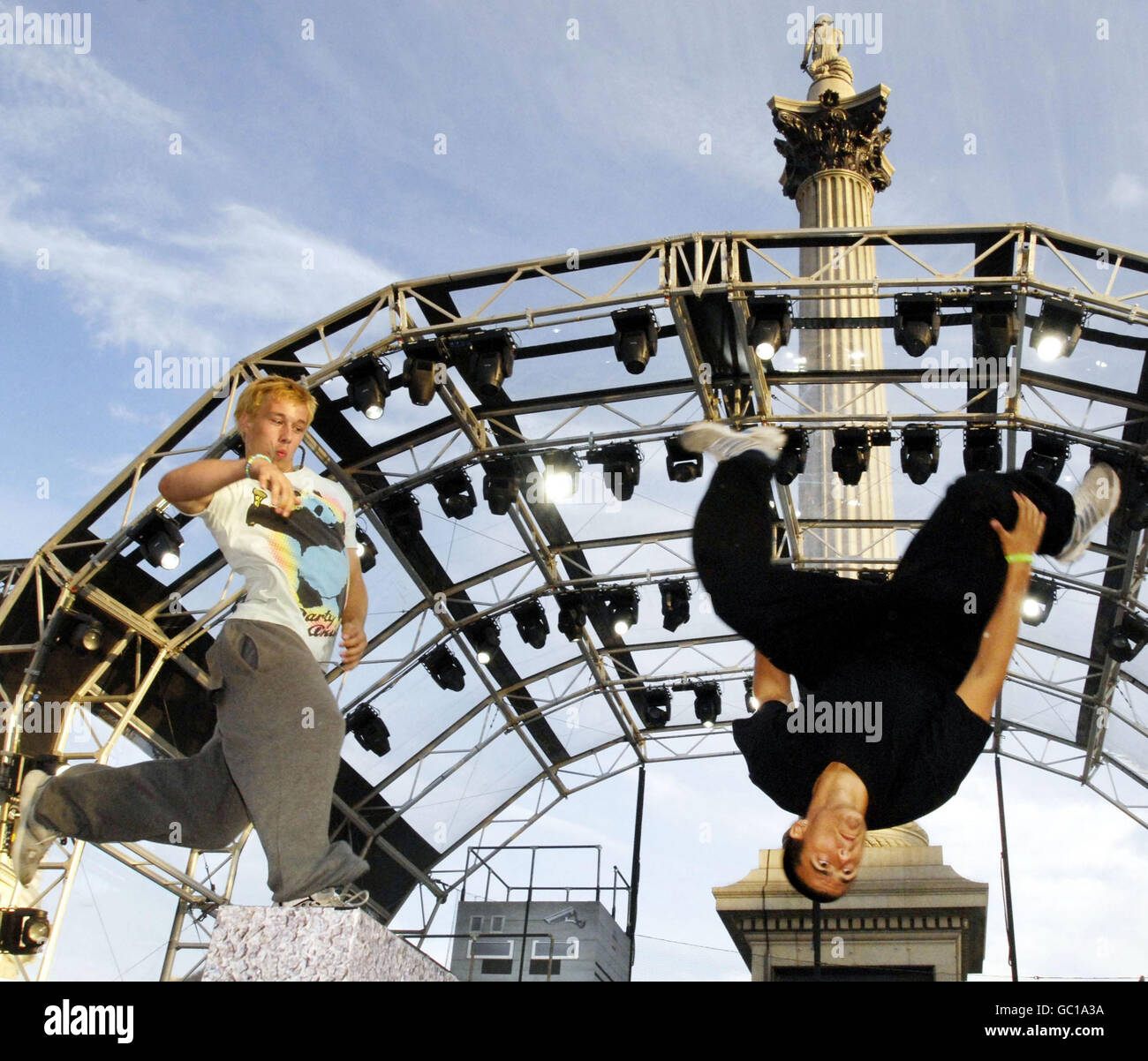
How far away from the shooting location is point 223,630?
2.85 metres

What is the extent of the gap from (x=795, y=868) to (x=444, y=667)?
1091 centimetres

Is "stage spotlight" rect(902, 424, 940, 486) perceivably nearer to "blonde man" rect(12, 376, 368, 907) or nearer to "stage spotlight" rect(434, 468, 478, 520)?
"stage spotlight" rect(434, 468, 478, 520)

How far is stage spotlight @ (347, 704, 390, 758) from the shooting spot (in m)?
13.5

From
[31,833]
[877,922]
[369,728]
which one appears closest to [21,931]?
[369,728]

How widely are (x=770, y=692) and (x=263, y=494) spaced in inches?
57.3

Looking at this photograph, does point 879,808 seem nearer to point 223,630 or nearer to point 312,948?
point 312,948

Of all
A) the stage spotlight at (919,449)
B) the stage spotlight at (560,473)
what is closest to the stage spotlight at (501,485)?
the stage spotlight at (560,473)

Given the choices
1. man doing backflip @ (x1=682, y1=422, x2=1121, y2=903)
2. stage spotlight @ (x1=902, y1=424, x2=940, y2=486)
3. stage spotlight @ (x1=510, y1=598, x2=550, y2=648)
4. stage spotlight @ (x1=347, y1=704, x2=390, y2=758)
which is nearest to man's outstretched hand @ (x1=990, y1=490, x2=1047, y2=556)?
man doing backflip @ (x1=682, y1=422, x2=1121, y2=903)

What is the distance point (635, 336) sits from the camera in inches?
372

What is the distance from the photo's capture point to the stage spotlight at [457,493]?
11250mm

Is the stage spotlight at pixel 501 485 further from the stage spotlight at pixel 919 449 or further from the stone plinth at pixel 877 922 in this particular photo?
the stone plinth at pixel 877 922

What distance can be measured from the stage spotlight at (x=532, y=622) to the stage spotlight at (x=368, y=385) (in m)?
3.85

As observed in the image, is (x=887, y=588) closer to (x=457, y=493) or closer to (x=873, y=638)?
(x=873, y=638)
